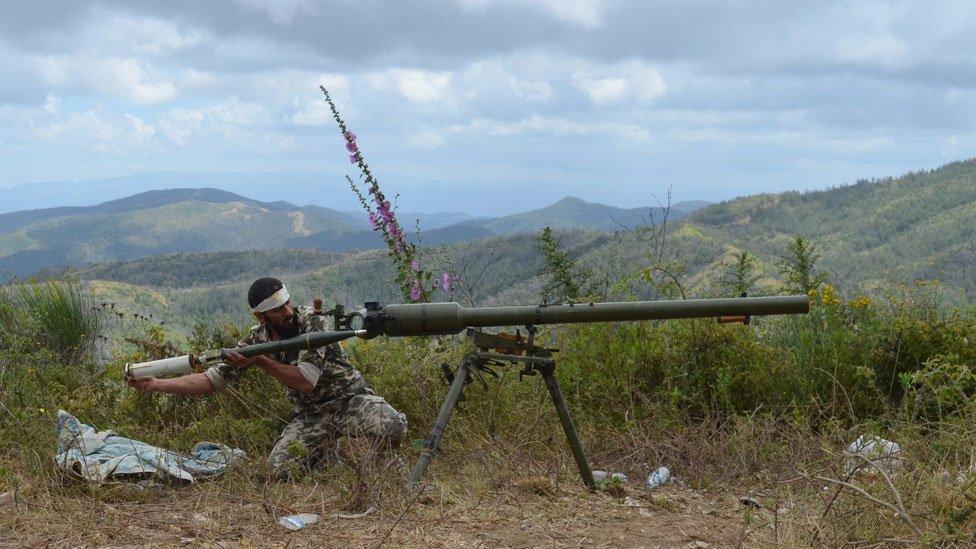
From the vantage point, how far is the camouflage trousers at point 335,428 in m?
5.86

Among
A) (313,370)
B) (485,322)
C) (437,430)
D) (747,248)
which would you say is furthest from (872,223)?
(437,430)

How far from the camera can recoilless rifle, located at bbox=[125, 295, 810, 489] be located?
4551mm

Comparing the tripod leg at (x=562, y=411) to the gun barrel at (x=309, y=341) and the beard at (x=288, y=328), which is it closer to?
the gun barrel at (x=309, y=341)

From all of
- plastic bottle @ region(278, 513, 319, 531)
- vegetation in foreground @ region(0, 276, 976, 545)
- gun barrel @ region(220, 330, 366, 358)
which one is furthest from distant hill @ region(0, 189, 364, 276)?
plastic bottle @ region(278, 513, 319, 531)

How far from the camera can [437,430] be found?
462 cm

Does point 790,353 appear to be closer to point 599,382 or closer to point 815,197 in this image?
point 599,382

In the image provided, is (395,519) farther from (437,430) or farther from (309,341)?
(309,341)

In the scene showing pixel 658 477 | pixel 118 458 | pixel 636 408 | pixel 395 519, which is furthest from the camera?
pixel 636 408

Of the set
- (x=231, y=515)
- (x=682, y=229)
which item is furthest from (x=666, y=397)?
(x=682, y=229)

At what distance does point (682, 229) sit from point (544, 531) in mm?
62448

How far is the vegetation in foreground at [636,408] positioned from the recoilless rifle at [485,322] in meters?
0.56

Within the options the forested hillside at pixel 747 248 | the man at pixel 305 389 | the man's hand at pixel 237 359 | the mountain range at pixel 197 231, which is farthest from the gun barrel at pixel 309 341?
the mountain range at pixel 197 231

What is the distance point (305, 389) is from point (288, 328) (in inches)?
19.2

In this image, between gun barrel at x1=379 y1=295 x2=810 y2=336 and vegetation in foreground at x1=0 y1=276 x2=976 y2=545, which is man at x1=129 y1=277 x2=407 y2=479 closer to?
vegetation in foreground at x1=0 y1=276 x2=976 y2=545
